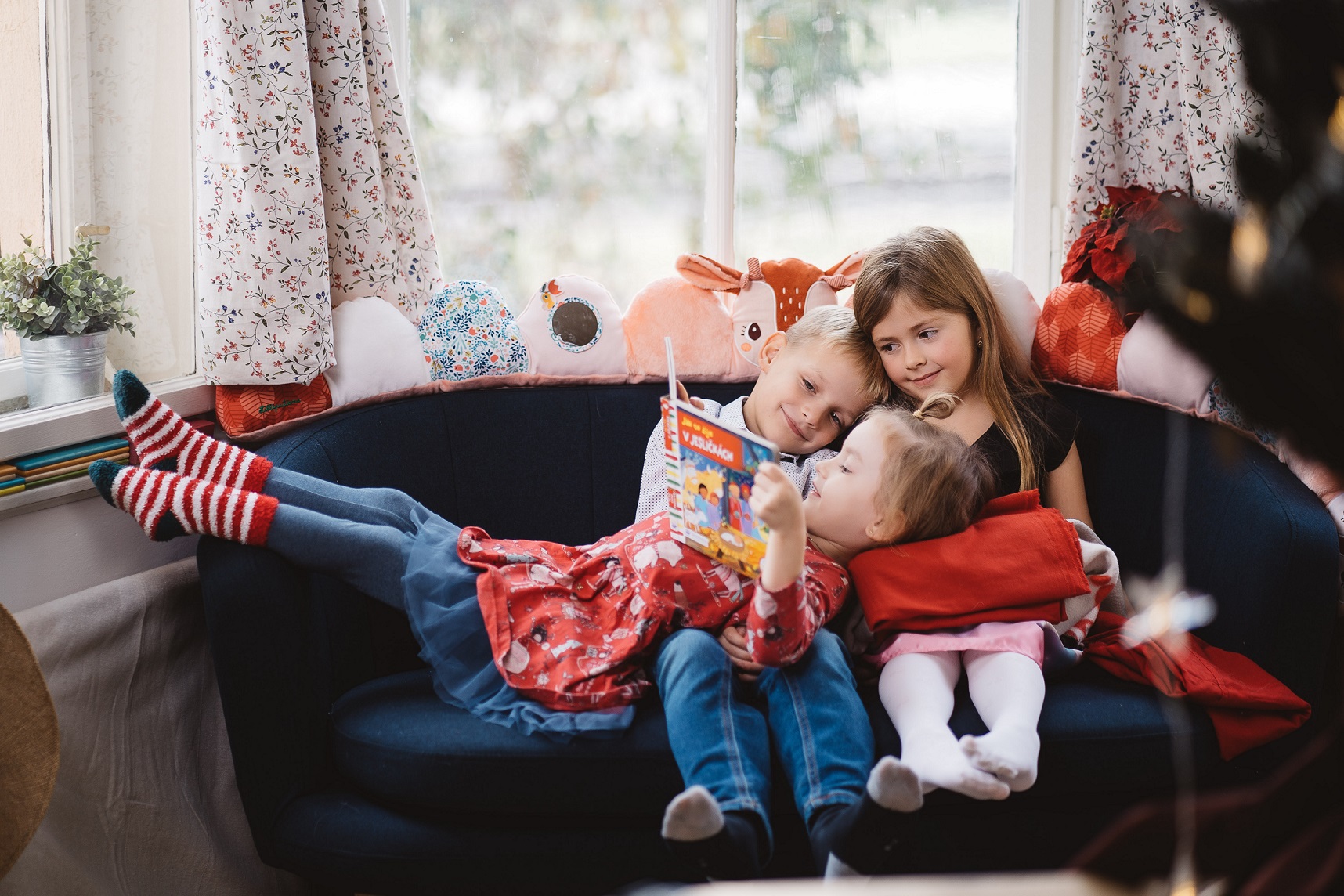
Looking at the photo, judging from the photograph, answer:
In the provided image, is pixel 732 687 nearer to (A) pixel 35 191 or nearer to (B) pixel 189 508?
(B) pixel 189 508

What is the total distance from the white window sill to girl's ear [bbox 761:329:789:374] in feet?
3.31

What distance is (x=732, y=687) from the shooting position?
133cm

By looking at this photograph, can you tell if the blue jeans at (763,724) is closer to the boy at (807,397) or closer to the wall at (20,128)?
the boy at (807,397)

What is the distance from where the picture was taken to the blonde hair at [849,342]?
1.74 metres

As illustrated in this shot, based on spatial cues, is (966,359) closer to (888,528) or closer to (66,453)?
(888,528)

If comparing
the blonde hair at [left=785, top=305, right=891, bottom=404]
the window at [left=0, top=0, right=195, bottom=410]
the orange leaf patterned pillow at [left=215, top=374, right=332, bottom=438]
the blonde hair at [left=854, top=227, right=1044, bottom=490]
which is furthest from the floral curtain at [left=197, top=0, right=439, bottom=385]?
the blonde hair at [left=854, top=227, right=1044, bottom=490]

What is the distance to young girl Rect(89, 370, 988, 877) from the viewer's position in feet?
4.26

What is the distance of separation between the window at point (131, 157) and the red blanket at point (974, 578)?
1.32 meters

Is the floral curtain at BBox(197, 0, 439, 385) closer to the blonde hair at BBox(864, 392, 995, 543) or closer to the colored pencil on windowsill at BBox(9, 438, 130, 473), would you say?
the colored pencil on windowsill at BBox(9, 438, 130, 473)

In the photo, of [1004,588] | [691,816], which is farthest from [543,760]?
[1004,588]

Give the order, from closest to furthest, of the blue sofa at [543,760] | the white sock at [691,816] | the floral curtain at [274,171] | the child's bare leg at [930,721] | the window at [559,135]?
the white sock at [691,816] < the child's bare leg at [930,721] < the blue sofa at [543,760] < the floral curtain at [274,171] < the window at [559,135]

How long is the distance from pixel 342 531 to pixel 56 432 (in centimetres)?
46

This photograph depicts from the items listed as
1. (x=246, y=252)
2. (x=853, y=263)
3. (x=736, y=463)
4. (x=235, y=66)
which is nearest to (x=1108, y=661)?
(x=736, y=463)

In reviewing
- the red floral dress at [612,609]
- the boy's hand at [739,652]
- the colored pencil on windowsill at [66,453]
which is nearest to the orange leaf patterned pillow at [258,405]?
the colored pencil on windowsill at [66,453]
